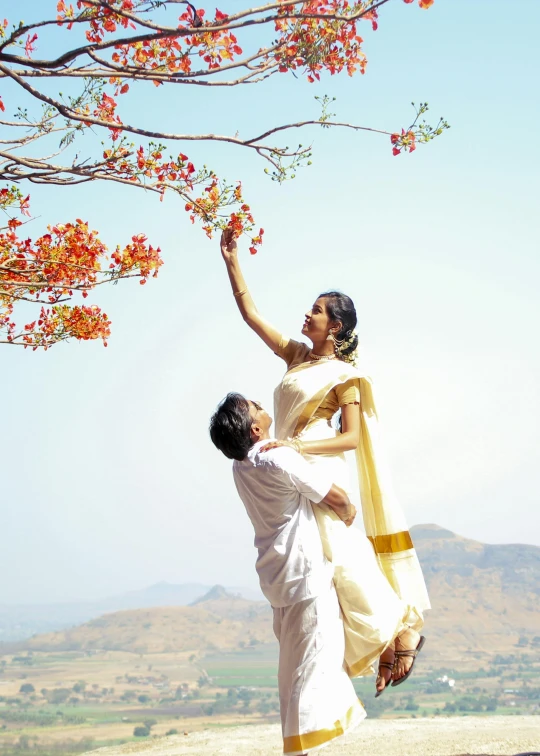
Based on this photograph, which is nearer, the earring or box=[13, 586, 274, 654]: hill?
the earring

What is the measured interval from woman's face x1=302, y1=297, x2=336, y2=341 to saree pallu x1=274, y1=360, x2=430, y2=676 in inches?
5.4

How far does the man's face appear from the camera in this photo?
11.8ft

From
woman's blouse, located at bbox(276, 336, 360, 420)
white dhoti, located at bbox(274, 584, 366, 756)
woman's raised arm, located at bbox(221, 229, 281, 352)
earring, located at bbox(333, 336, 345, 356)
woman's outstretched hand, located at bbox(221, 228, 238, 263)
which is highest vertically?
woman's outstretched hand, located at bbox(221, 228, 238, 263)

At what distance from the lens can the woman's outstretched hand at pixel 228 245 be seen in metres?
4.13

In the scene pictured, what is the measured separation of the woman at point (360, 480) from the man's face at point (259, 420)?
0.28 ft

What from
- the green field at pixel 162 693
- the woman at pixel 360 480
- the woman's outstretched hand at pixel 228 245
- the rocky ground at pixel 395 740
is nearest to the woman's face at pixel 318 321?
the woman at pixel 360 480

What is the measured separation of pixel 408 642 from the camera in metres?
3.83

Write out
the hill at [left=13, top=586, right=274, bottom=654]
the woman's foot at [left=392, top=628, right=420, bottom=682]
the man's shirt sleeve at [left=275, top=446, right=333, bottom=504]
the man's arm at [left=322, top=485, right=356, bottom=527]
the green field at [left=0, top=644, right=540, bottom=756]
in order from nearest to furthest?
the man's shirt sleeve at [left=275, top=446, right=333, bottom=504] < the man's arm at [left=322, top=485, right=356, bottom=527] < the woman's foot at [left=392, top=628, right=420, bottom=682] < the green field at [left=0, top=644, right=540, bottom=756] < the hill at [left=13, top=586, right=274, bottom=654]

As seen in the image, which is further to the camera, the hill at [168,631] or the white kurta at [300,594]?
the hill at [168,631]

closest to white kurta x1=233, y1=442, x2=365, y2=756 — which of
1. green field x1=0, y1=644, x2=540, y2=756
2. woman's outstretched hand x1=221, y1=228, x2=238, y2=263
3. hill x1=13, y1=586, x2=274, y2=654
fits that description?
woman's outstretched hand x1=221, y1=228, x2=238, y2=263

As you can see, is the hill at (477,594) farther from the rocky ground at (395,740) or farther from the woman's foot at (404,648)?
the woman's foot at (404,648)

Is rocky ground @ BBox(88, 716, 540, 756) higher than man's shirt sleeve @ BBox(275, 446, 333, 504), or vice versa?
man's shirt sleeve @ BBox(275, 446, 333, 504)

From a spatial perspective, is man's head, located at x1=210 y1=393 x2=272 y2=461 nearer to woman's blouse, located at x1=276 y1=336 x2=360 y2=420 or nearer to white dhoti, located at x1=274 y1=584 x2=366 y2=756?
woman's blouse, located at x1=276 y1=336 x2=360 y2=420

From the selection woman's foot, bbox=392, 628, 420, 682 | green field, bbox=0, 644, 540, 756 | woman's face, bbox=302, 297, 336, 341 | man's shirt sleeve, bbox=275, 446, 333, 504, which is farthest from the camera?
green field, bbox=0, 644, 540, 756
